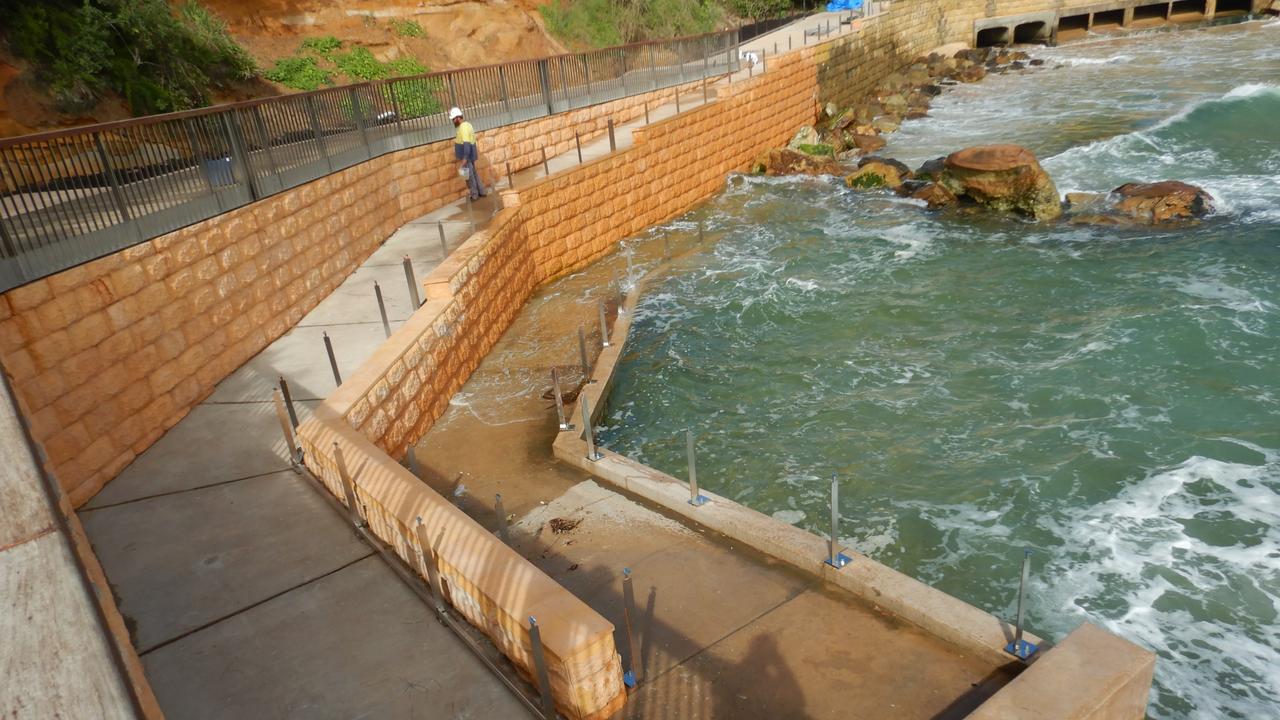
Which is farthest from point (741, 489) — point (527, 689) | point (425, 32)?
point (425, 32)

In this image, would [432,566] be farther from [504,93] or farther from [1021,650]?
[504,93]

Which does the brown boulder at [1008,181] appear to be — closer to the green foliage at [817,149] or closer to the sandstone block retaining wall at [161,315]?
the green foliage at [817,149]

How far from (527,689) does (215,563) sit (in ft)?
9.87

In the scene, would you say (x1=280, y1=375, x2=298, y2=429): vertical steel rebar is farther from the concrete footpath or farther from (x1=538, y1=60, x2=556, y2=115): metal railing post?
(x1=538, y1=60, x2=556, y2=115): metal railing post

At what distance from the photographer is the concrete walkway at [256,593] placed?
16.4 ft

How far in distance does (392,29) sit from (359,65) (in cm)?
248

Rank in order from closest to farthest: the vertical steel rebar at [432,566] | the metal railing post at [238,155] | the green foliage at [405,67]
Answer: the vertical steel rebar at [432,566]
the metal railing post at [238,155]
the green foliage at [405,67]

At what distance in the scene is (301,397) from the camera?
8.93 metres

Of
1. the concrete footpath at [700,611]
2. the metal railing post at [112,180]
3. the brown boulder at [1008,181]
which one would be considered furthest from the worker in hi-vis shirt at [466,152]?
the brown boulder at [1008,181]

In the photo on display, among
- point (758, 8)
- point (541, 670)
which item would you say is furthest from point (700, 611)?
point (758, 8)

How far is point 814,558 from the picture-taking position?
6.58m

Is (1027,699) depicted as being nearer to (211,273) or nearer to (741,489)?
(741,489)

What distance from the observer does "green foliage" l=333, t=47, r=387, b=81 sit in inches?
995

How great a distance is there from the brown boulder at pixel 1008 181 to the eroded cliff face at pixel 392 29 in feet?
55.3
